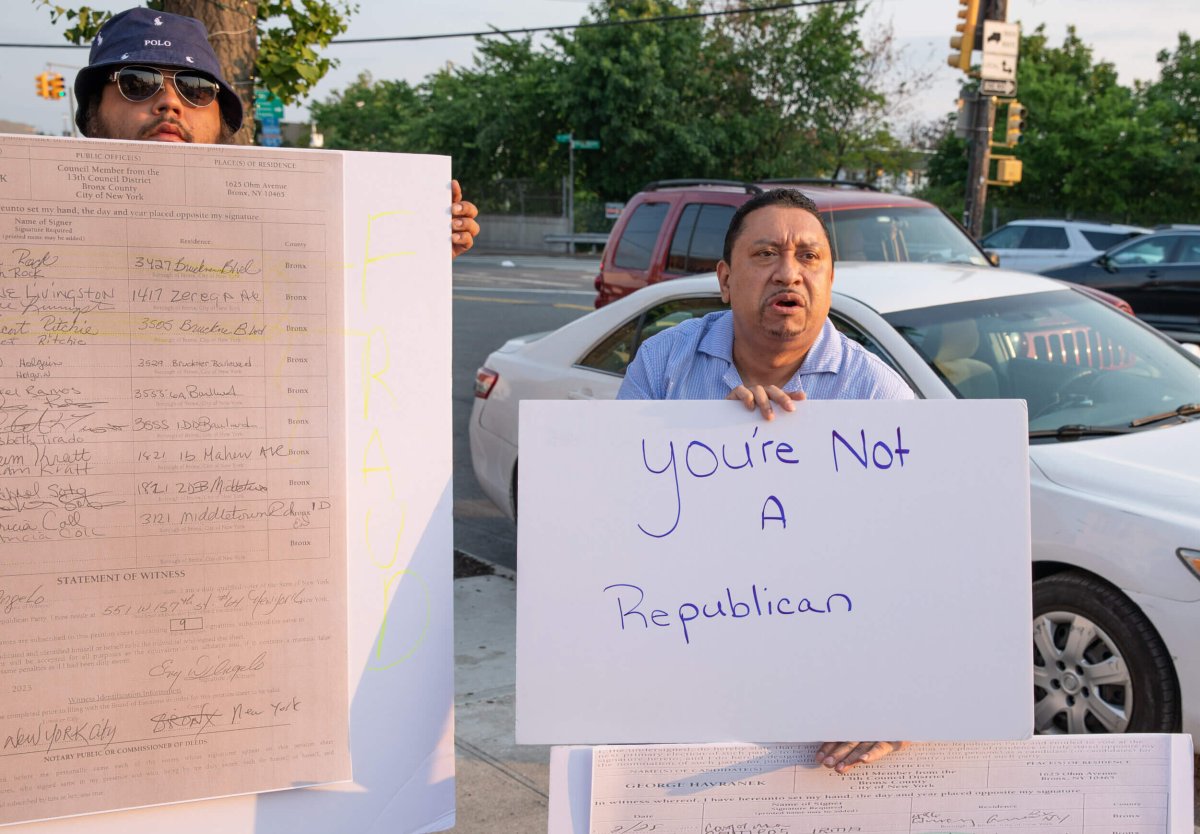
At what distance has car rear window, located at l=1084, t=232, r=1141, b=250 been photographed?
61.0 feet

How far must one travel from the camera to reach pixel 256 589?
2297 mm

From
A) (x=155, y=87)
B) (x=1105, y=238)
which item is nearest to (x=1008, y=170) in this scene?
(x=1105, y=238)

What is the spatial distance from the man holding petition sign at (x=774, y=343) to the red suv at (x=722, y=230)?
582 centimetres

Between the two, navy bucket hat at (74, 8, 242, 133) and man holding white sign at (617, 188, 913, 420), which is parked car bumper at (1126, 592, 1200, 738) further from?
navy bucket hat at (74, 8, 242, 133)

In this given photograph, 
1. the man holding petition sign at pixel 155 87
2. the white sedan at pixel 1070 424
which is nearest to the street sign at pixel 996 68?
the white sedan at pixel 1070 424

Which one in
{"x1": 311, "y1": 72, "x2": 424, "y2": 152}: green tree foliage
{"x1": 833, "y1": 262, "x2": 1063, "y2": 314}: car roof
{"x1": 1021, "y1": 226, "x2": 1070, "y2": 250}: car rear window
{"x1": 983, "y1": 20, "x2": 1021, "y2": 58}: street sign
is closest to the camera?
{"x1": 833, "y1": 262, "x2": 1063, "y2": 314}: car roof

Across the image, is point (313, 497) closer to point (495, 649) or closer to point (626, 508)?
point (626, 508)

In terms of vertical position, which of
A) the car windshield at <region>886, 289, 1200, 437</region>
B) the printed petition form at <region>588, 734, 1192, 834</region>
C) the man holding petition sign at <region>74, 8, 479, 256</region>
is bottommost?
the printed petition form at <region>588, 734, 1192, 834</region>

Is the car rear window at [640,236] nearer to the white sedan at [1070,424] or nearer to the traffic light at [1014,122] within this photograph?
the white sedan at [1070,424]

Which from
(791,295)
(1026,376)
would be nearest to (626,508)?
(791,295)

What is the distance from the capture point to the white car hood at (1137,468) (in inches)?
139

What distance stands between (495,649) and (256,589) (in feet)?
8.49

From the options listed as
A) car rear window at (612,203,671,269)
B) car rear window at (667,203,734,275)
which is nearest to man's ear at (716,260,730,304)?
car rear window at (667,203,734,275)

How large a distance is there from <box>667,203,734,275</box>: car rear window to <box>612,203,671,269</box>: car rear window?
0.24m
